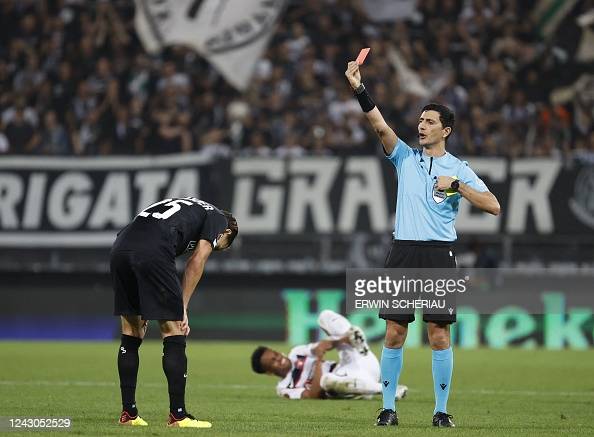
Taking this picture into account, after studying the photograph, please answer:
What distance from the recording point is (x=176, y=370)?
908cm

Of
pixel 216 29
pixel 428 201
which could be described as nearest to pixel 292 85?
pixel 216 29

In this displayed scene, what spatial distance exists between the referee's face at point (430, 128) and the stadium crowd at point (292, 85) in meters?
12.0

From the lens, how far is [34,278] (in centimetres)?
2205

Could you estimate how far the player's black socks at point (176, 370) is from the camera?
906 centimetres

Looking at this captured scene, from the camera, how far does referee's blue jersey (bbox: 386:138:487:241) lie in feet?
32.0

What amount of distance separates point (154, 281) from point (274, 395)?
15.5 feet

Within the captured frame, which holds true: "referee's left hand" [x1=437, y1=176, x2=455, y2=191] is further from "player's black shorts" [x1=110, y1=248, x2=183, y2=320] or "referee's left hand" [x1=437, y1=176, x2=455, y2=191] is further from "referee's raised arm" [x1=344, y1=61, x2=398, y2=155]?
"player's black shorts" [x1=110, y1=248, x2=183, y2=320]

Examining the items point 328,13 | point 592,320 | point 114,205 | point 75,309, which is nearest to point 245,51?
point 328,13

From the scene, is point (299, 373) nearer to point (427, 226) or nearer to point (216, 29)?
point (427, 226)

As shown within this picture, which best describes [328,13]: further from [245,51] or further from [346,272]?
[346,272]

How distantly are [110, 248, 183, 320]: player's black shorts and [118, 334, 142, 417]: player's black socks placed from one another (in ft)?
1.33

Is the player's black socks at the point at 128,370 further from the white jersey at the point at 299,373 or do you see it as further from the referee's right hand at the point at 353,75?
the white jersey at the point at 299,373

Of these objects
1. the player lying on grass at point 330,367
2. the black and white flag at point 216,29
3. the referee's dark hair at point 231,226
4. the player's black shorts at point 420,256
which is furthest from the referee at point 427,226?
the black and white flag at point 216,29

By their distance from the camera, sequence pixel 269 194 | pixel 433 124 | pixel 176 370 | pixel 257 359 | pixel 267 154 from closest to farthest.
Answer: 1. pixel 176 370
2. pixel 433 124
3. pixel 257 359
4. pixel 269 194
5. pixel 267 154
